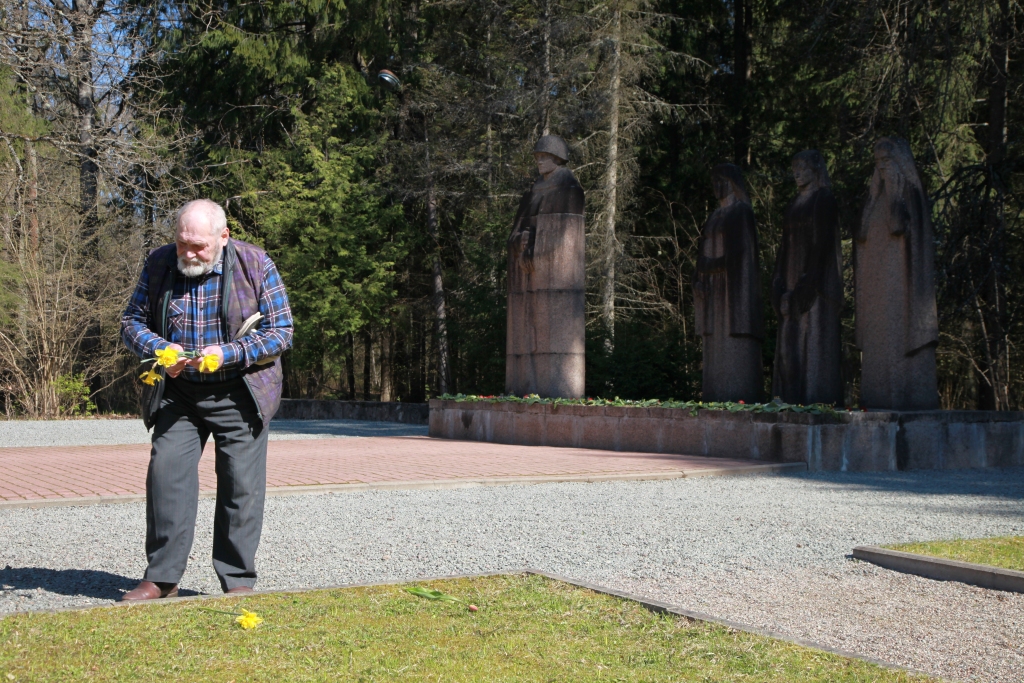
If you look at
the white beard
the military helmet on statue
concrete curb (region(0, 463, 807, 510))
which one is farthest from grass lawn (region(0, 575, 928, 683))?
the military helmet on statue

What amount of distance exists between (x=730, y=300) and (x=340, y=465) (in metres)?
5.47

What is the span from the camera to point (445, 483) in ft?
31.7

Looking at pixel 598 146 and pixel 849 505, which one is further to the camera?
pixel 598 146

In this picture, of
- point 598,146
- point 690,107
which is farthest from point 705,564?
point 690,107

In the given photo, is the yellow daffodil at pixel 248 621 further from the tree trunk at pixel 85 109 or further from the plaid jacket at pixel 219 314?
the tree trunk at pixel 85 109

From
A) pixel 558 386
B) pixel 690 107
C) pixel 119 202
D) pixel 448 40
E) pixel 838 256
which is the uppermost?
pixel 448 40

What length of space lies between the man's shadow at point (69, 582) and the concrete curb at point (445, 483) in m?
2.63

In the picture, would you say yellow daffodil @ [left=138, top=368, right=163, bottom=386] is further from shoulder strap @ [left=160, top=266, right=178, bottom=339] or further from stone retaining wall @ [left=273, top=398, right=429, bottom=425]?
stone retaining wall @ [left=273, top=398, right=429, bottom=425]

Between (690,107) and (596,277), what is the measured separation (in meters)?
6.56

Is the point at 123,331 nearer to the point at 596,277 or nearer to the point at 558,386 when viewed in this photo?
the point at 558,386

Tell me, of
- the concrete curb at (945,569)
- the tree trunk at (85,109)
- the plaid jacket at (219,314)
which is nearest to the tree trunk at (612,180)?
the tree trunk at (85,109)

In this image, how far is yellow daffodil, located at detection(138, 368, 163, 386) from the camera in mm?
4738

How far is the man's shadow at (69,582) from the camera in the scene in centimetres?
513

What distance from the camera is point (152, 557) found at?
4852 millimetres
